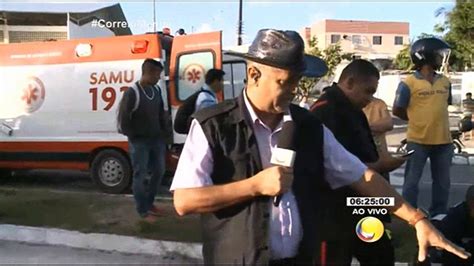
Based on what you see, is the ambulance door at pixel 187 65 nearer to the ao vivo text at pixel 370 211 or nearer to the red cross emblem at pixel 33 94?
the red cross emblem at pixel 33 94

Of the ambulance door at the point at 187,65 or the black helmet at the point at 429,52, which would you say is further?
the ambulance door at the point at 187,65

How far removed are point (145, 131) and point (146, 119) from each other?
0.40 ft

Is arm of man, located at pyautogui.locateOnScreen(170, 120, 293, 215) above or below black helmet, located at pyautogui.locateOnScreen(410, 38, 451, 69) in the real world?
below

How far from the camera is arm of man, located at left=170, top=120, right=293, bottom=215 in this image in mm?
2045

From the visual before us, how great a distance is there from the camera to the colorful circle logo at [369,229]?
272cm

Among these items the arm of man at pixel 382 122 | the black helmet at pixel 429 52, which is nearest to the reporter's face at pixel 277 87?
the arm of man at pixel 382 122

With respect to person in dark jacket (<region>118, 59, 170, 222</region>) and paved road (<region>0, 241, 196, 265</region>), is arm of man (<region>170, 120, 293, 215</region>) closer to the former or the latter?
paved road (<region>0, 241, 196, 265</region>)

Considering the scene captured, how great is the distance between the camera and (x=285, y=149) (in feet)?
6.63

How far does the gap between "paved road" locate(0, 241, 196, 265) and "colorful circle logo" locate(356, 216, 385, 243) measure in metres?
2.97

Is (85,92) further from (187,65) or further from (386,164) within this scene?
(386,164)

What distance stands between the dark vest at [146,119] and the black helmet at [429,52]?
257 centimetres

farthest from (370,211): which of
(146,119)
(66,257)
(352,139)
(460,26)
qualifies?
(460,26)

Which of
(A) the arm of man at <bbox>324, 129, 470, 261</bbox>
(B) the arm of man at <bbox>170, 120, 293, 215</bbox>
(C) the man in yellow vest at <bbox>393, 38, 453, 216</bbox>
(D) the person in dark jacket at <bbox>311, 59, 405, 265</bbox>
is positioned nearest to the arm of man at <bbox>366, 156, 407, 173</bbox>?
(D) the person in dark jacket at <bbox>311, 59, 405, 265</bbox>

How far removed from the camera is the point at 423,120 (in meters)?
5.90
